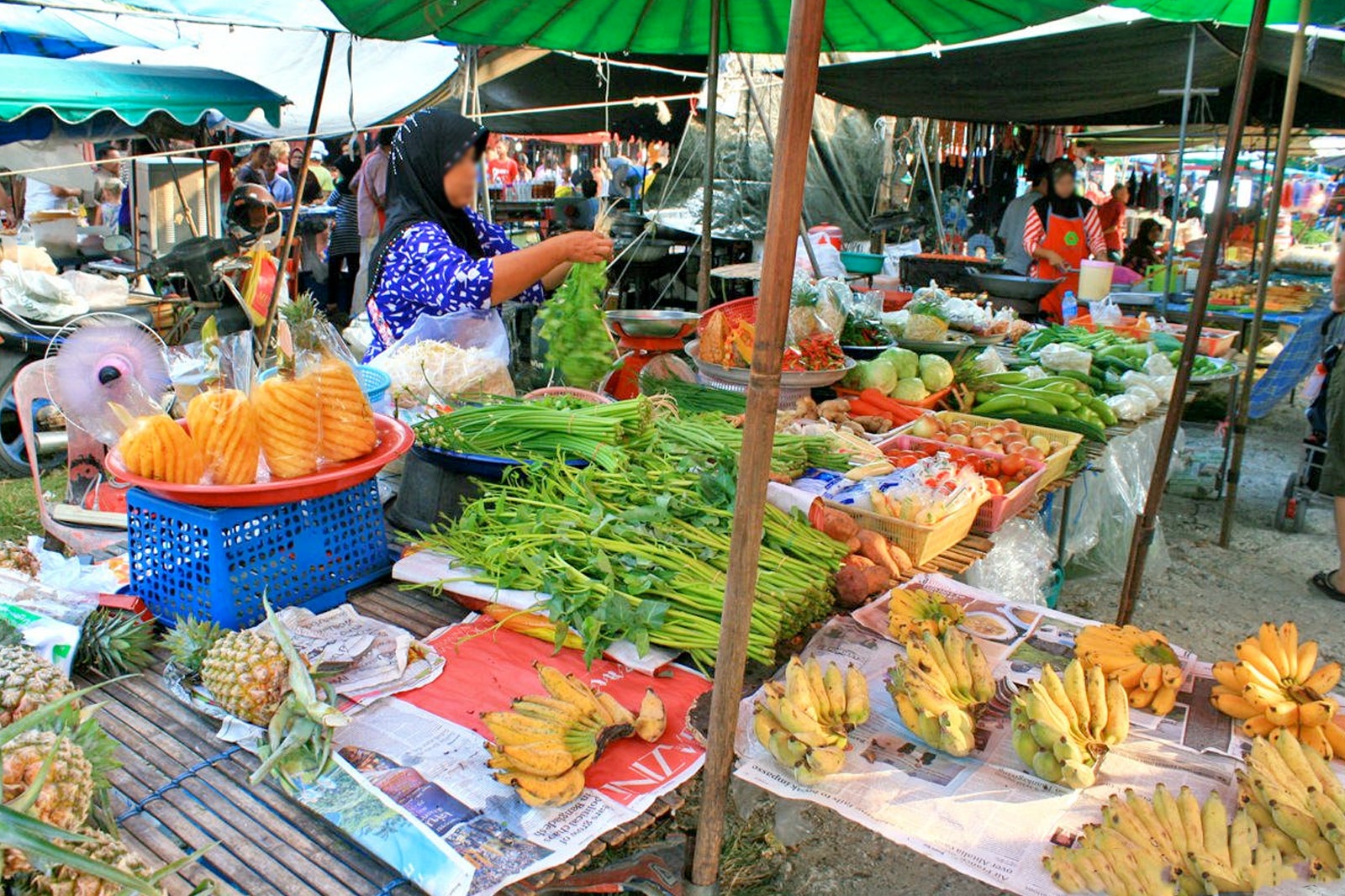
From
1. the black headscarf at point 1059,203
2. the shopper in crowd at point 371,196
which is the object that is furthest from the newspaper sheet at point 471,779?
the black headscarf at point 1059,203

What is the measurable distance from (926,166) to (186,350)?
9985mm

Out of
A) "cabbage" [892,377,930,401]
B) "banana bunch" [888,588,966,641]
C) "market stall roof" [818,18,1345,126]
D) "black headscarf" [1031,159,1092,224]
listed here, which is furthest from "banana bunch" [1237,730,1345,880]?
"black headscarf" [1031,159,1092,224]

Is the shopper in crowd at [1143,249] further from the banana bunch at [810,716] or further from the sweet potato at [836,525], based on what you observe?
the banana bunch at [810,716]

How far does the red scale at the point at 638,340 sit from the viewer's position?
163 inches

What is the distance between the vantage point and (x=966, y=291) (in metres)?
7.75

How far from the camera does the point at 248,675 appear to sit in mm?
1661

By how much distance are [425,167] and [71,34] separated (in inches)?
380

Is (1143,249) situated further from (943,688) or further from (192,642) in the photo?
(192,642)

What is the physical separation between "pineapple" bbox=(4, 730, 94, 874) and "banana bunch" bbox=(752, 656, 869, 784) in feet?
3.79

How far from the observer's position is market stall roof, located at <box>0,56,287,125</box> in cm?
642

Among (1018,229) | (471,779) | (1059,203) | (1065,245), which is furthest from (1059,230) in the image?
(471,779)

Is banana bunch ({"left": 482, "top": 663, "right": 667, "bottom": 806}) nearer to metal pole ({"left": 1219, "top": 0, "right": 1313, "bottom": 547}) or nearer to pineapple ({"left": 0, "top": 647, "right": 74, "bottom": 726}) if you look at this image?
pineapple ({"left": 0, "top": 647, "right": 74, "bottom": 726})

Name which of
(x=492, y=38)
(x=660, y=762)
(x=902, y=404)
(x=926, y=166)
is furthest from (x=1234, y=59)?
(x=660, y=762)

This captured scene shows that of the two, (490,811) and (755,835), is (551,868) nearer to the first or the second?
(490,811)
